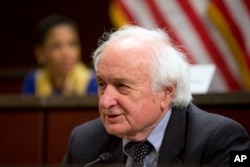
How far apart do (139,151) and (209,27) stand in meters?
1.51

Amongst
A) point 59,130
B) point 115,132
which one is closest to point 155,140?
point 115,132

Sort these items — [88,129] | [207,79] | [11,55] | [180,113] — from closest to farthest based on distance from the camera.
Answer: [180,113]
[88,129]
[207,79]
[11,55]

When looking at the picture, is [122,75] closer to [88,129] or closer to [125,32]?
[125,32]

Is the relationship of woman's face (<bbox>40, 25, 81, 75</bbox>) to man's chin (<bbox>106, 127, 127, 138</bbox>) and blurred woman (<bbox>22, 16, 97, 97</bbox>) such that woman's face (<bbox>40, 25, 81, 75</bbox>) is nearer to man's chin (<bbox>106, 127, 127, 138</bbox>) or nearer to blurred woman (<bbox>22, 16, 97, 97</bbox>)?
blurred woman (<bbox>22, 16, 97, 97</bbox>)

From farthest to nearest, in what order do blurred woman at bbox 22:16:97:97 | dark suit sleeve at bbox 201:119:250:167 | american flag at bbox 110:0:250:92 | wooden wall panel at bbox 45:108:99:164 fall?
blurred woman at bbox 22:16:97:97 → american flag at bbox 110:0:250:92 → wooden wall panel at bbox 45:108:99:164 → dark suit sleeve at bbox 201:119:250:167

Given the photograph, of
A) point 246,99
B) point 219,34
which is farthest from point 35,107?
point 219,34

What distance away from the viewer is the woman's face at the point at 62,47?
12.4 feet

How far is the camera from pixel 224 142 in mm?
2168

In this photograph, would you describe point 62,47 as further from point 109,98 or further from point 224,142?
point 224,142

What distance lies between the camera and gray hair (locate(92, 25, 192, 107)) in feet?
7.30

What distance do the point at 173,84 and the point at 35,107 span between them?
83 centimetres

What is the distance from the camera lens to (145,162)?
2246mm

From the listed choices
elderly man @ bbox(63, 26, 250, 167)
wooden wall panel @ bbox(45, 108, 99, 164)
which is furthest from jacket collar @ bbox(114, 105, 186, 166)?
wooden wall panel @ bbox(45, 108, 99, 164)

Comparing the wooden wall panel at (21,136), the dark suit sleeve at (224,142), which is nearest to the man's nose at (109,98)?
the dark suit sleeve at (224,142)
